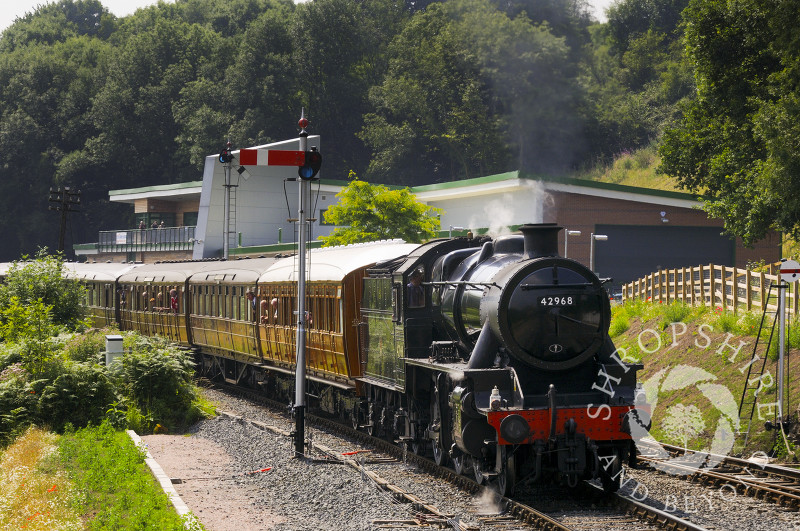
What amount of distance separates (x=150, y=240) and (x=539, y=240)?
4671 cm

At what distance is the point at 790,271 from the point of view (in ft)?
49.2

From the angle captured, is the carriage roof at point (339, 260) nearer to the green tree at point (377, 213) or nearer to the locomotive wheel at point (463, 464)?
the locomotive wheel at point (463, 464)

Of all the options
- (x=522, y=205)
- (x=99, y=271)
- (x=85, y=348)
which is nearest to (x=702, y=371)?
(x=85, y=348)

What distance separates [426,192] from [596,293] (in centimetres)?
3367

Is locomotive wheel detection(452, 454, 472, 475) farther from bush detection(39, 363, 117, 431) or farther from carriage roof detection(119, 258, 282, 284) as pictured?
carriage roof detection(119, 258, 282, 284)

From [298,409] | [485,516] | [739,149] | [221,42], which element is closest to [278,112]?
[221,42]

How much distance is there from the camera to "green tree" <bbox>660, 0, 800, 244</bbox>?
19.6m

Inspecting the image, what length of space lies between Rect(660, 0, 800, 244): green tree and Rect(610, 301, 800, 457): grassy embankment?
109 inches

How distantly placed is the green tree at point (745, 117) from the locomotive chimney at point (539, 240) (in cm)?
954

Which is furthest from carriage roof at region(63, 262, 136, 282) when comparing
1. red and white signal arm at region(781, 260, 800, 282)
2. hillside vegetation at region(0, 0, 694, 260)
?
hillside vegetation at region(0, 0, 694, 260)

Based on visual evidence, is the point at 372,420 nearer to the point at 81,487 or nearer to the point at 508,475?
the point at 508,475

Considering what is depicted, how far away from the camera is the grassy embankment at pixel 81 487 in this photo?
9703 mm

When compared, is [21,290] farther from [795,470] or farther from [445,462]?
[795,470]

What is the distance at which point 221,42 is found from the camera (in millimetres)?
82312
